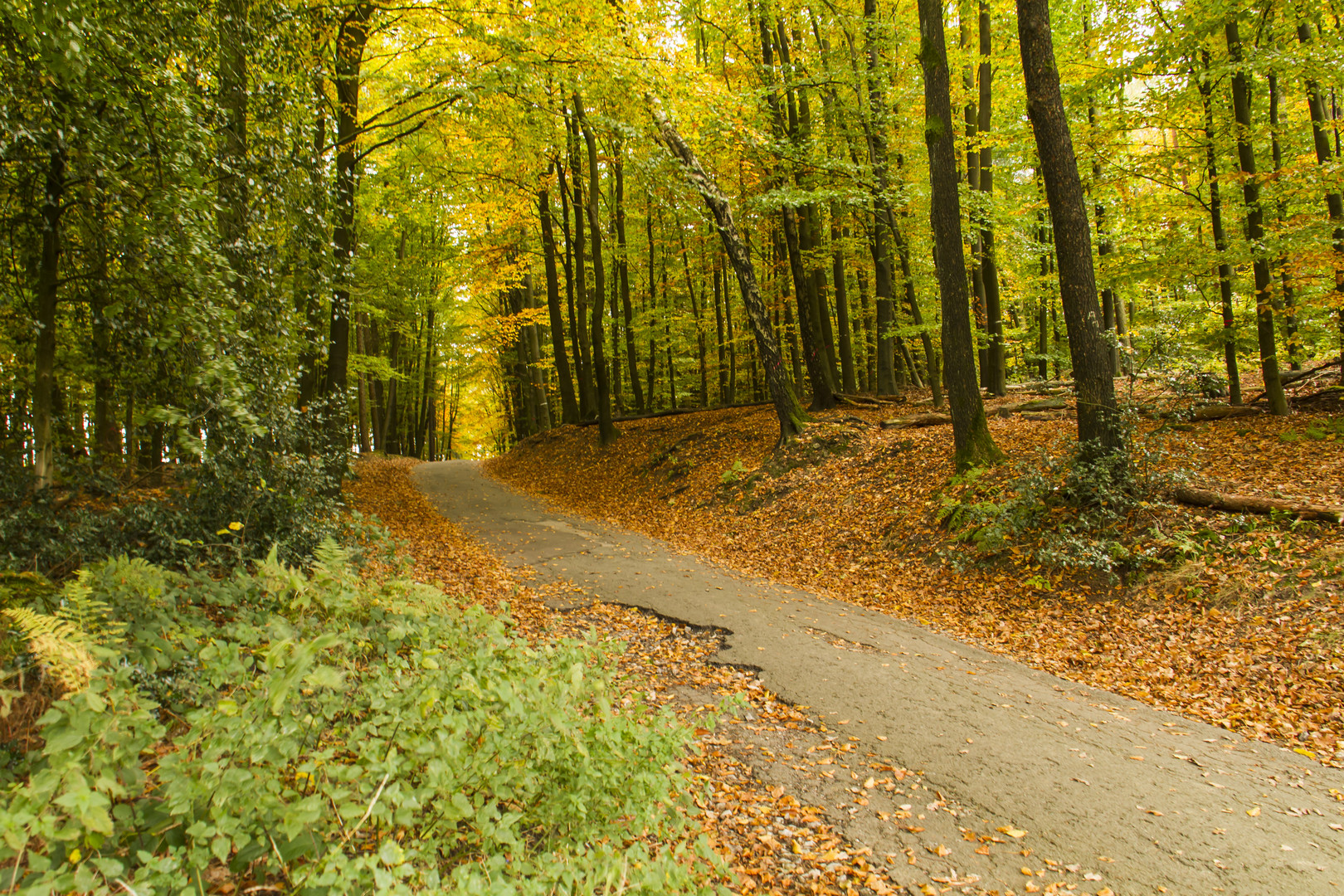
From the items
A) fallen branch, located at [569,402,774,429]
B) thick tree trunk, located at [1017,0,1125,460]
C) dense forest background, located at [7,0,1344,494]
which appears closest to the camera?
dense forest background, located at [7,0,1344,494]

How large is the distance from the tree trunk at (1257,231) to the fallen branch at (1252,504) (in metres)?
3.54

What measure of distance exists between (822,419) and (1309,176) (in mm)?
8385

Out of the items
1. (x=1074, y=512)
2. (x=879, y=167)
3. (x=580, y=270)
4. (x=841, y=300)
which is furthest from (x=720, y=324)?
(x=1074, y=512)

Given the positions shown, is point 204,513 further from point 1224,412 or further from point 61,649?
point 1224,412

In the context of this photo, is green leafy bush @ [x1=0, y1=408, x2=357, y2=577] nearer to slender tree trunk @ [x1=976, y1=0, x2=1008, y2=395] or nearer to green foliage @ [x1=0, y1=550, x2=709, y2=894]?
green foliage @ [x1=0, y1=550, x2=709, y2=894]

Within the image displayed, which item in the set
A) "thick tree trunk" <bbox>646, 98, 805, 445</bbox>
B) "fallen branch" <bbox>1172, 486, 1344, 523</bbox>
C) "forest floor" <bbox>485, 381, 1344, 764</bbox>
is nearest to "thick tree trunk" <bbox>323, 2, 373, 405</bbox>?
"forest floor" <bbox>485, 381, 1344, 764</bbox>

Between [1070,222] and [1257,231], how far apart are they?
149 inches

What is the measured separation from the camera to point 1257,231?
969cm

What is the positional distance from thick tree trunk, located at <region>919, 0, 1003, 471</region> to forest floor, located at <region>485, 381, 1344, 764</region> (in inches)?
24.7

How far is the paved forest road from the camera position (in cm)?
348

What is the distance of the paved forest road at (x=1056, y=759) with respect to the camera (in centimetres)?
348

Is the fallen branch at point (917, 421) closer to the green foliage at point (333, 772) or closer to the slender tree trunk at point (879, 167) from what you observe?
the slender tree trunk at point (879, 167)

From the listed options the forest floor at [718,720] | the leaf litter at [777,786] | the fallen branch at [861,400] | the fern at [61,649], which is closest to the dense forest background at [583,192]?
the fallen branch at [861,400]

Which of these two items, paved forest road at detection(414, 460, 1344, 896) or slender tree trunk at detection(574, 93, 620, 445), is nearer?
paved forest road at detection(414, 460, 1344, 896)
